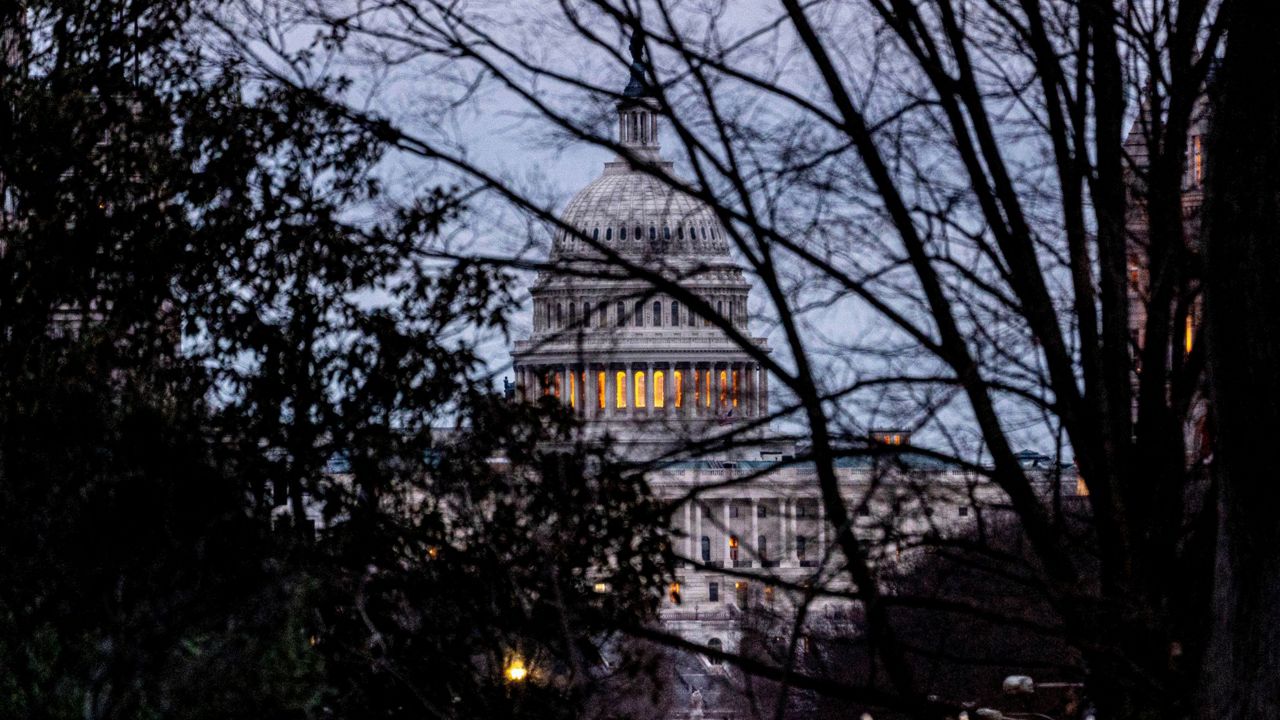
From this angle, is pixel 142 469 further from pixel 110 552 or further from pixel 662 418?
pixel 662 418

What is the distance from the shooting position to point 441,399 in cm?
1225

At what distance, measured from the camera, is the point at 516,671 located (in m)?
11.6

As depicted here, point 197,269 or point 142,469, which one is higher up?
point 197,269

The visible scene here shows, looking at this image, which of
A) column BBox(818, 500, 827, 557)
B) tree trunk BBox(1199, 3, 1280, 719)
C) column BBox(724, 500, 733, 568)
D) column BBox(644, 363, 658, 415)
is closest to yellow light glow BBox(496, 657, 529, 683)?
column BBox(724, 500, 733, 568)

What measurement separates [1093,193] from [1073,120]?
38cm

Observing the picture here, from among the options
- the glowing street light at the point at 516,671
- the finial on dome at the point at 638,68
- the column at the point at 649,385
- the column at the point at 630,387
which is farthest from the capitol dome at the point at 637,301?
the column at the point at 649,385

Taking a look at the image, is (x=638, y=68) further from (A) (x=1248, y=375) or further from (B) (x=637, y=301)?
(A) (x=1248, y=375)

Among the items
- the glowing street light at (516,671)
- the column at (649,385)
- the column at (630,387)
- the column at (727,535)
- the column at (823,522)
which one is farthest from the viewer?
the column at (649,385)

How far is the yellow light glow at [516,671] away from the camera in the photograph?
11.0m

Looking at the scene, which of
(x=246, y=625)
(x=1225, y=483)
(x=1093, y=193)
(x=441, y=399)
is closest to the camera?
(x=246, y=625)

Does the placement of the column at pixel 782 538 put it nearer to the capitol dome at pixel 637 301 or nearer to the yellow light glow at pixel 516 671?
the capitol dome at pixel 637 301

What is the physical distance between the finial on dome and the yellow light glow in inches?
119

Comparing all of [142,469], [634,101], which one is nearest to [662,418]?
[634,101]

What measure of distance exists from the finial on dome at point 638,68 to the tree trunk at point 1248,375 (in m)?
2.64
